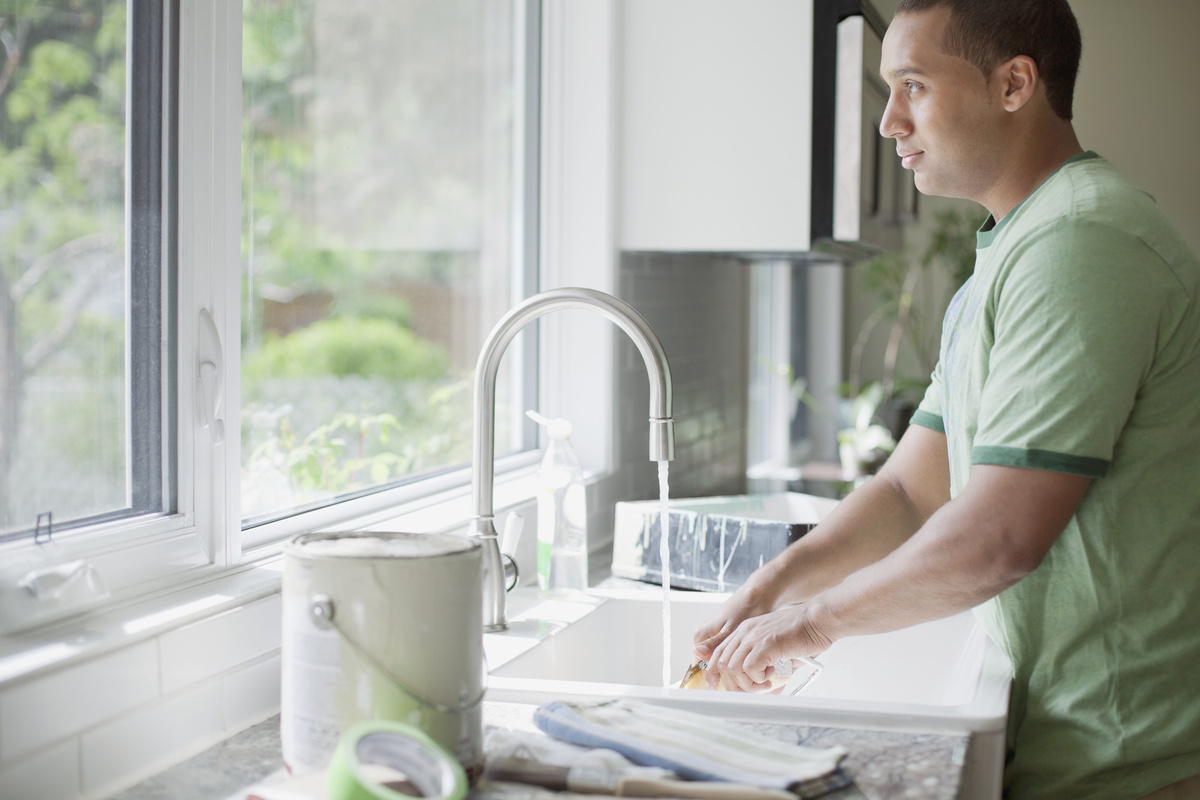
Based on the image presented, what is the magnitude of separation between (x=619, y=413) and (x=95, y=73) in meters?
1.34

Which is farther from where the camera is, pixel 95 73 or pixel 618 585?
pixel 618 585

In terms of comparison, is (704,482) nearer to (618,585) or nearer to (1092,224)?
(618,585)

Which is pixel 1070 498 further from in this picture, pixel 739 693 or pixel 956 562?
pixel 739 693

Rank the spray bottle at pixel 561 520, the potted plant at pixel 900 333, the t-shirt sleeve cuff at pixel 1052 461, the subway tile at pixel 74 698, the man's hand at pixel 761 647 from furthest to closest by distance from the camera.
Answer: the potted plant at pixel 900 333, the spray bottle at pixel 561 520, the man's hand at pixel 761 647, the t-shirt sleeve cuff at pixel 1052 461, the subway tile at pixel 74 698

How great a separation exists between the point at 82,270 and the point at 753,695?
83 cm

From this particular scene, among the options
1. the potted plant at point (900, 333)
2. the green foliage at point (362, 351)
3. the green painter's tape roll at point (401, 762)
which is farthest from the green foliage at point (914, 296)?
the green painter's tape roll at point (401, 762)

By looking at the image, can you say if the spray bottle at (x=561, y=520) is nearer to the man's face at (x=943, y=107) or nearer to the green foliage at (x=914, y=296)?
the man's face at (x=943, y=107)

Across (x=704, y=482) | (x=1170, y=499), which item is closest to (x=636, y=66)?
(x=704, y=482)

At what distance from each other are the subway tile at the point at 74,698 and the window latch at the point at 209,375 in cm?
29

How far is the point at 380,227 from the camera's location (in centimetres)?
233

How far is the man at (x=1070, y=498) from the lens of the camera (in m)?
0.99

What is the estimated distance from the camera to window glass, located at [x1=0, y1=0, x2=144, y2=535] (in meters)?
0.98

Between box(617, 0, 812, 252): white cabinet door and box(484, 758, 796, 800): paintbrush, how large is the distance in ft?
4.73

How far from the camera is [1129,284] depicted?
3.24 ft
